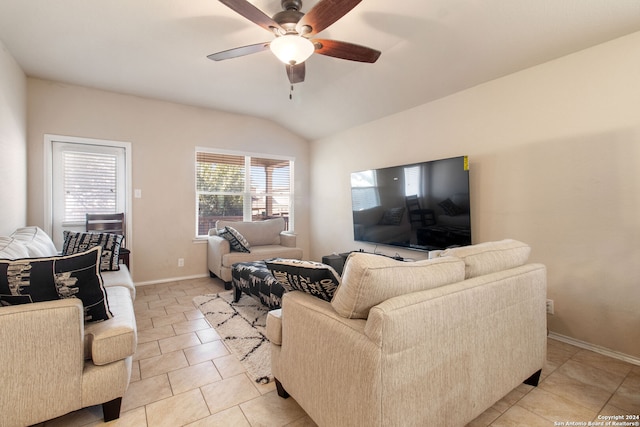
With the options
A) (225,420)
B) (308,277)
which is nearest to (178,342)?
(225,420)

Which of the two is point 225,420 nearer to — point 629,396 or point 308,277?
point 308,277

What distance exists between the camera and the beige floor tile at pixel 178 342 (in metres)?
2.25

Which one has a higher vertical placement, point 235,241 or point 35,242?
point 35,242

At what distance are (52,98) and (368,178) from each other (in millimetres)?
3931

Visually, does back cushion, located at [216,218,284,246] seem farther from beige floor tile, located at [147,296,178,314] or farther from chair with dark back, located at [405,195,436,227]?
chair with dark back, located at [405,195,436,227]

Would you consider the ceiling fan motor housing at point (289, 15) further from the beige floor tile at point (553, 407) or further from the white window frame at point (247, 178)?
the white window frame at point (247, 178)

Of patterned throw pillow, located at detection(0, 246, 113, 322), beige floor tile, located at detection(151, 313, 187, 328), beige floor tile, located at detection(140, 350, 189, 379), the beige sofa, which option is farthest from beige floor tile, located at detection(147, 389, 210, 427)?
beige floor tile, located at detection(151, 313, 187, 328)

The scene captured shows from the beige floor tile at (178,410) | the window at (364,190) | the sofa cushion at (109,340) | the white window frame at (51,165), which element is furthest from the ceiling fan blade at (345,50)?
the white window frame at (51,165)

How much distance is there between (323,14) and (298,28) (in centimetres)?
26

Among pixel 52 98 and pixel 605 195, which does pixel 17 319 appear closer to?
pixel 52 98

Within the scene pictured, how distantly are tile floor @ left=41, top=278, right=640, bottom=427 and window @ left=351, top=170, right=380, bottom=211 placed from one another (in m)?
2.29

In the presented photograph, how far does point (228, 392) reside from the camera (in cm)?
173

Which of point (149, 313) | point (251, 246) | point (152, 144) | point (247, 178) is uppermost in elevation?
point (152, 144)

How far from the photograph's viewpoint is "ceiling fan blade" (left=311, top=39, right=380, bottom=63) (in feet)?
6.79
